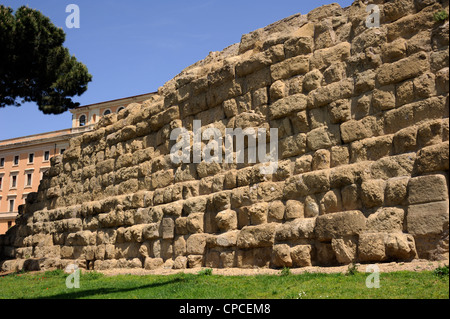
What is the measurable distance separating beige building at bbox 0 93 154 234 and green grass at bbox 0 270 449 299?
128 ft

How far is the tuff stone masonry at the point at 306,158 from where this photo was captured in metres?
7.11

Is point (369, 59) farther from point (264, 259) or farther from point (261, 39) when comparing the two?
point (264, 259)

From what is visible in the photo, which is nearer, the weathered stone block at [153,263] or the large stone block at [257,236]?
the large stone block at [257,236]

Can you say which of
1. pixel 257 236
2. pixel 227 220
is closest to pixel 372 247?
pixel 257 236

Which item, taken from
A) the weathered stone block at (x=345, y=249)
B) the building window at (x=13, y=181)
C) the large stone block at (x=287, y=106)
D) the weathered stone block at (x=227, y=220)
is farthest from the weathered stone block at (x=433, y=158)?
the building window at (x=13, y=181)

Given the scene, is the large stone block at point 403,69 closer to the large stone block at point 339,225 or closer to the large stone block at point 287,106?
the large stone block at point 287,106

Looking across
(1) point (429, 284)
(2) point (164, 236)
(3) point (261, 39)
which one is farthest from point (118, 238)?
(1) point (429, 284)

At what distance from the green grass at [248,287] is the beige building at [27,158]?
38.9m

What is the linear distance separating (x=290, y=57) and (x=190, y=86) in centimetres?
287

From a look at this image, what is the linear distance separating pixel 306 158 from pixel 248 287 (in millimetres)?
2615

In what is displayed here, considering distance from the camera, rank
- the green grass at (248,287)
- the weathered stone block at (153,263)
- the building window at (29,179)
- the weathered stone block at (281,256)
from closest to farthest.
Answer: the green grass at (248,287) → the weathered stone block at (281,256) → the weathered stone block at (153,263) → the building window at (29,179)

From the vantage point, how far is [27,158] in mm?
50938

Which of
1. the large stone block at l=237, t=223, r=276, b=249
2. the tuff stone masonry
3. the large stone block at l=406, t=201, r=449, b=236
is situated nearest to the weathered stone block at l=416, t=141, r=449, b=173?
the tuff stone masonry

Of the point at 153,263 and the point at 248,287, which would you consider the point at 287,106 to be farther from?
the point at 153,263
